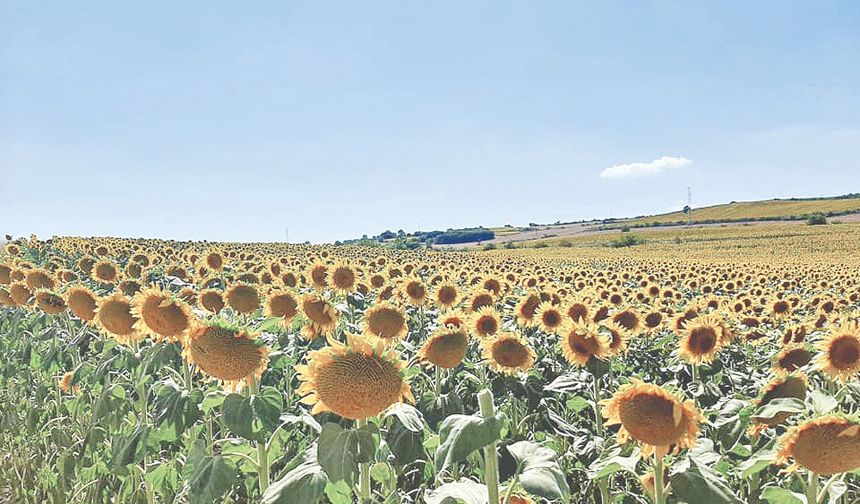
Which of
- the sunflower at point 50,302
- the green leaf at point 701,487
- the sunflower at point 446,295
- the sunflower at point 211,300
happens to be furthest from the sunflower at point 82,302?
the green leaf at point 701,487

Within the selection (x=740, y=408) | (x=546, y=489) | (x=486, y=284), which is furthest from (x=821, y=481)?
(x=486, y=284)

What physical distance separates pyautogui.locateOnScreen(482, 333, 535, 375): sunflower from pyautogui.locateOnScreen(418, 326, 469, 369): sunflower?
717mm

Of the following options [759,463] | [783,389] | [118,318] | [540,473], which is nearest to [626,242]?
[783,389]

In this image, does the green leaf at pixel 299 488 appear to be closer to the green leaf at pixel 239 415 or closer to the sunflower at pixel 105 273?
the green leaf at pixel 239 415

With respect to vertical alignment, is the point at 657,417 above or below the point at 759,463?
above

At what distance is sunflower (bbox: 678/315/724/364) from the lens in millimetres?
4547

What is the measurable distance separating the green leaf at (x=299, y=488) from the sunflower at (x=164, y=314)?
117 centimetres

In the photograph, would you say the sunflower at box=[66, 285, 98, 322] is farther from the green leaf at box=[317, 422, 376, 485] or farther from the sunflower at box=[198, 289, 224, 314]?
the green leaf at box=[317, 422, 376, 485]

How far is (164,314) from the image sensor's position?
115 inches

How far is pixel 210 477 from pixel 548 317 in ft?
14.3

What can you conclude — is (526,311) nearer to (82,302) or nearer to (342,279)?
(342,279)

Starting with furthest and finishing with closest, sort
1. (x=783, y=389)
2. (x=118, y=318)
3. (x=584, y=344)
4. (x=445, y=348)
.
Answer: (x=584, y=344)
(x=118, y=318)
(x=445, y=348)
(x=783, y=389)

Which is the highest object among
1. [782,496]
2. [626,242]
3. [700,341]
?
[700,341]

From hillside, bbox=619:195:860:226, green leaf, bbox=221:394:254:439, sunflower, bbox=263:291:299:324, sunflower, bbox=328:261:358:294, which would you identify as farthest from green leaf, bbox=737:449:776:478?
hillside, bbox=619:195:860:226
